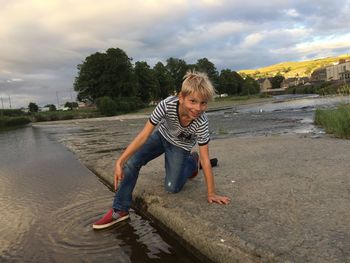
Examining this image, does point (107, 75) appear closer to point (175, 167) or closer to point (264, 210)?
point (175, 167)

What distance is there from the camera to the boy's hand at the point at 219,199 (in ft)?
12.8

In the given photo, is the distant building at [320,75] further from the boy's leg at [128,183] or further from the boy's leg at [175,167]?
the boy's leg at [128,183]

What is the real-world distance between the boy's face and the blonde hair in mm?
38

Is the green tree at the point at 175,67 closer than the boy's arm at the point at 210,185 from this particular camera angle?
No

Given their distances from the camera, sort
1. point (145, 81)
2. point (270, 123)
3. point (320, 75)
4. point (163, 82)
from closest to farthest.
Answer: point (270, 123), point (145, 81), point (163, 82), point (320, 75)

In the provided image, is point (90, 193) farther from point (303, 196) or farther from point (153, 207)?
point (303, 196)

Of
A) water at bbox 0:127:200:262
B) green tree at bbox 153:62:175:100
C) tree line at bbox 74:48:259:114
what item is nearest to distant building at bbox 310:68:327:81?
green tree at bbox 153:62:175:100

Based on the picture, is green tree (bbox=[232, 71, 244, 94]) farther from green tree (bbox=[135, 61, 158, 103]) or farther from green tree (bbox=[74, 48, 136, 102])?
green tree (bbox=[74, 48, 136, 102])

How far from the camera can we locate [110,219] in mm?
4105

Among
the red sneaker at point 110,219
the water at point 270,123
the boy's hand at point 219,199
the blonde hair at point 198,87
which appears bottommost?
the water at point 270,123

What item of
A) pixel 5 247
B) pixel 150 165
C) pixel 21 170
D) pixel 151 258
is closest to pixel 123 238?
pixel 151 258

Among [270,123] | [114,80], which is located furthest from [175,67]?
[270,123]

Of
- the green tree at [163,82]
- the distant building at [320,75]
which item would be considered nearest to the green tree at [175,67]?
the green tree at [163,82]

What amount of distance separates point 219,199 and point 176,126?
991mm
